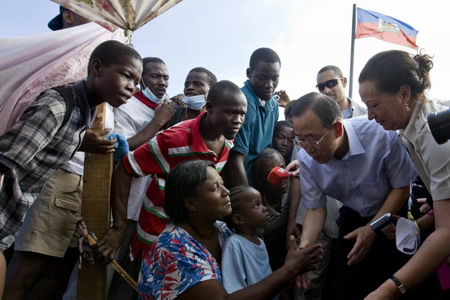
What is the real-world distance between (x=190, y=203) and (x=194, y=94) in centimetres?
203

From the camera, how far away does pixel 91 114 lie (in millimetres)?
2338

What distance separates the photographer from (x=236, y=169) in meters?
3.09

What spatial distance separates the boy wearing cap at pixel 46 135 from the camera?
1760mm

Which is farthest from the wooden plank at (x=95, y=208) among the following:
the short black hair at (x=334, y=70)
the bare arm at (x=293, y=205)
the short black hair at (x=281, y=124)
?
the short black hair at (x=334, y=70)

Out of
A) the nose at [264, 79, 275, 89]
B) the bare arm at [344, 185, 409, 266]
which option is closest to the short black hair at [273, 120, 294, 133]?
the nose at [264, 79, 275, 89]

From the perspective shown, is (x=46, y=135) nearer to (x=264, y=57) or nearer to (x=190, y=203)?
(x=190, y=203)

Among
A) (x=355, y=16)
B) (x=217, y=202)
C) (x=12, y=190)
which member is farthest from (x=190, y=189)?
(x=355, y=16)

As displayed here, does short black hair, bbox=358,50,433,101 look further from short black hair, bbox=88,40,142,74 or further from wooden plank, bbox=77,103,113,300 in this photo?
wooden plank, bbox=77,103,113,300

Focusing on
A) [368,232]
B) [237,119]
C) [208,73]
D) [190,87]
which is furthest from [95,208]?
[208,73]

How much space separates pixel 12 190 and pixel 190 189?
34.1 inches

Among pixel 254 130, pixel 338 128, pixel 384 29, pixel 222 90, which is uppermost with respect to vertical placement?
pixel 384 29

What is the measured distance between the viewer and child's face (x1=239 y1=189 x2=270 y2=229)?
2.57 meters

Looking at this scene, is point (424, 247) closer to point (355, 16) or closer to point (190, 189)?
point (190, 189)

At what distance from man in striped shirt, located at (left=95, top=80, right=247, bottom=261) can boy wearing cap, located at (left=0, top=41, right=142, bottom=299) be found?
468 mm
